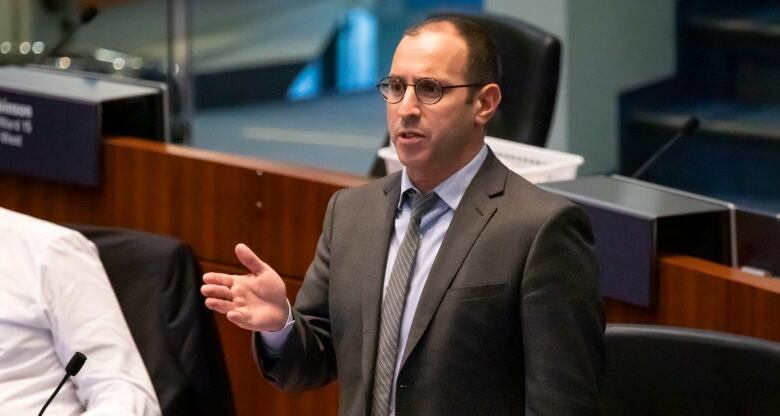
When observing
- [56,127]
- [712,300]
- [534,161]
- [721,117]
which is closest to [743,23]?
[721,117]

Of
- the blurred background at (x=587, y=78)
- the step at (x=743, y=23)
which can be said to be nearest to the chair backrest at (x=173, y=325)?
the blurred background at (x=587, y=78)

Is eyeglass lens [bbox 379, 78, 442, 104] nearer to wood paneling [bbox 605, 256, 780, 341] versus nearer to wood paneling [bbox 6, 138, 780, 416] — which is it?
wood paneling [bbox 605, 256, 780, 341]

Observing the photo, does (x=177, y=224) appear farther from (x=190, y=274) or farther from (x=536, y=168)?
(x=536, y=168)

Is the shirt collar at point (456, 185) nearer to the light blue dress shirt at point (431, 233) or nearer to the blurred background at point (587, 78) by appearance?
the light blue dress shirt at point (431, 233)

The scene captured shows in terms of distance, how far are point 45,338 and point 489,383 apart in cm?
131

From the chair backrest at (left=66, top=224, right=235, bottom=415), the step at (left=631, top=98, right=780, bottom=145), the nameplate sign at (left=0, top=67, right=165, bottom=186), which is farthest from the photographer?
the step at (left=631, top=98, right=780, bottom=145)

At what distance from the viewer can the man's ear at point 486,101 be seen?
2.23 meters

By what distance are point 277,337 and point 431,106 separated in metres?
0.42

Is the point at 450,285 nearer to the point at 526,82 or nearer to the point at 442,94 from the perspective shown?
the point at 442,94

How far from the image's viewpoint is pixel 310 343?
2344 mm

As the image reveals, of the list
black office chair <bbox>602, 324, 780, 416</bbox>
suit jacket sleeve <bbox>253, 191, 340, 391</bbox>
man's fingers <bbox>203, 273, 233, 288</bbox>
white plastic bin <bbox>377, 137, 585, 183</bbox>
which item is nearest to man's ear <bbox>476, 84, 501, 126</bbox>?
suit jacket sleeve <bbox>253, 191, 340, 391</bbox>

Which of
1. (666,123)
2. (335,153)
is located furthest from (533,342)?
(335,153)

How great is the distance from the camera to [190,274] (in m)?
3.25

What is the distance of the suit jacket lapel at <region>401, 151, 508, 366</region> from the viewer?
2191 millimetres
